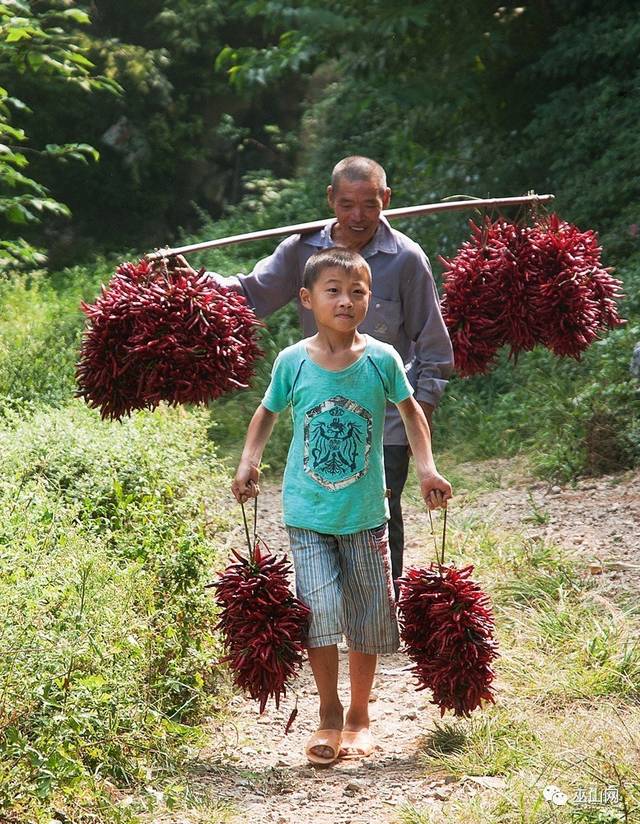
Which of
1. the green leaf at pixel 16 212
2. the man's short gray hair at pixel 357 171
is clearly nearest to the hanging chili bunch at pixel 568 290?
the man's short gray hair at pixel 357 171

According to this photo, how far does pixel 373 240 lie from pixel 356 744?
189 cm

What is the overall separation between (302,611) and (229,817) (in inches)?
28.5

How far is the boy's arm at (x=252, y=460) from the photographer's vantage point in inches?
164

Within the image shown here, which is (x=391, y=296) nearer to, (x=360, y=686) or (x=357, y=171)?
(x=357, y=171)

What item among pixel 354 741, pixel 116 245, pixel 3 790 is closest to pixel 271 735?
pixel 354 741

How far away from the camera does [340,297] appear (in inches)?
163

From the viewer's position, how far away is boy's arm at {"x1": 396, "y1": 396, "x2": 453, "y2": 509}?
4.18m

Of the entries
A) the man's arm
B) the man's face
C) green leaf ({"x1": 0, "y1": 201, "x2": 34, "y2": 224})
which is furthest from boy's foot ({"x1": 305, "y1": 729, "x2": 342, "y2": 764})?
green leaf ({"x1": 0, "y1": 201, "x2": 34, "y2": 224})

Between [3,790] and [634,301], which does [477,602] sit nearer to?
[3,790]

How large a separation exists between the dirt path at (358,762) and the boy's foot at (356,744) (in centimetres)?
3

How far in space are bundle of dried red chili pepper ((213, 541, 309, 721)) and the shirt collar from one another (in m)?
1.28

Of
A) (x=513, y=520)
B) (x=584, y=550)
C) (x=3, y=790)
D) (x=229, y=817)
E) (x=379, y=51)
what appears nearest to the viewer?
(x=3, y=790)

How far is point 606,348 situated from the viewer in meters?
9.08

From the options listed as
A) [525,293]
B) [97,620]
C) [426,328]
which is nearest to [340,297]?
[426,328]
